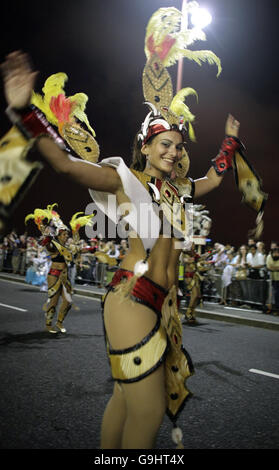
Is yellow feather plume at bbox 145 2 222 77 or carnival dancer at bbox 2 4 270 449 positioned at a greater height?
yellow feather plume at bbox 145 2 222 77

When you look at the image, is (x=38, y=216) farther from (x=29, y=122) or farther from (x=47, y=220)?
(x=29, y=122)

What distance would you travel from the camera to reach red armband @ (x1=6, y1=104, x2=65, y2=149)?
1644mm

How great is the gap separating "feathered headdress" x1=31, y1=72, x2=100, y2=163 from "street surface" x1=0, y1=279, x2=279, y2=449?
2.08 m

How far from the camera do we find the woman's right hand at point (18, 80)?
1.64 m

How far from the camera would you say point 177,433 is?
1878mm

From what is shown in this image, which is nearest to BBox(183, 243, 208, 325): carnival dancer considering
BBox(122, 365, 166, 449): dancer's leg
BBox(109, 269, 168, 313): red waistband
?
BBox(109, 269, 168, 313): red waistband

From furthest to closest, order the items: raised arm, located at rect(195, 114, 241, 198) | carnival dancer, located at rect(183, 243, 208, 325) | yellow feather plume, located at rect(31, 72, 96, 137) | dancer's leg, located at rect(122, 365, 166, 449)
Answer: carnival dancer, located at rect(183, 243, 208, 325) < raised arm, located at rect(195, 114, 241, 198) < yellow feather plume, located at rect(31, 72, 96, 137) < dancer's leg, located at rect(122, 365, 166, 449)

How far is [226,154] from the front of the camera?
8.50 feet

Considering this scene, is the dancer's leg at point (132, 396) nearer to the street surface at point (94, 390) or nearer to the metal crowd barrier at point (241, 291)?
the street surface at point (94, 390)

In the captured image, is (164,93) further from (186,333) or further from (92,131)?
(186,333)

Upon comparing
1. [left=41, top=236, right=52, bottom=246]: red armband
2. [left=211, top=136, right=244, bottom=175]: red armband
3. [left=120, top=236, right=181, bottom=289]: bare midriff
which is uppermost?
[left=211, top=136, right=244, bottom=175]: red armband

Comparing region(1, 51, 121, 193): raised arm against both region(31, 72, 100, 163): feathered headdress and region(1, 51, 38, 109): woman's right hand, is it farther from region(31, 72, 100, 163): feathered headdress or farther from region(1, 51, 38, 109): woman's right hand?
region(31, 72, 100, 163): feathered headdress

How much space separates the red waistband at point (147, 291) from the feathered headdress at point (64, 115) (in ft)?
2.74

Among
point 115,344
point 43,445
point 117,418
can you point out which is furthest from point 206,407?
point 115,344
